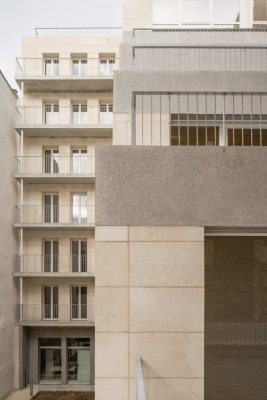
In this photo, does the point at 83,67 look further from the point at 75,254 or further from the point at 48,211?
the point at 75,254

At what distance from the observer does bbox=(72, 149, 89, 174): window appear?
946 inches

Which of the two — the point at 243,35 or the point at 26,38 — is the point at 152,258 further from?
the point at 26,38

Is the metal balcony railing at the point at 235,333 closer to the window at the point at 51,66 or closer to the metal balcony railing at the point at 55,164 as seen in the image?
the metal balcony railing at the point at 55,164

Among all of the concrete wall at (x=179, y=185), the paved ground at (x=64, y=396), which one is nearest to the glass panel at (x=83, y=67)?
the paved ground at (x=64, y=396)

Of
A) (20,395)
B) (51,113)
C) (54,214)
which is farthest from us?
(51,113)

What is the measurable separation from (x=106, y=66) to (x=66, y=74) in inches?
99.2

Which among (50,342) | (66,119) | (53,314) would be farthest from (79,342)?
(66,119)

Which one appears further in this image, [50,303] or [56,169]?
[56,169]

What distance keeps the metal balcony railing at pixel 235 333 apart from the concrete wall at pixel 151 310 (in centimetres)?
554

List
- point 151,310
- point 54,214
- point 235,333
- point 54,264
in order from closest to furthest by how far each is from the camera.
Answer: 1. point 151,310
2. point 235,333
3. point 54,264
4. point 54,214

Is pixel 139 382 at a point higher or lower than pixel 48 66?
lower

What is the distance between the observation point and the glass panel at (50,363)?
2306cm

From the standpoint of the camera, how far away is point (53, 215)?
23.8 meters

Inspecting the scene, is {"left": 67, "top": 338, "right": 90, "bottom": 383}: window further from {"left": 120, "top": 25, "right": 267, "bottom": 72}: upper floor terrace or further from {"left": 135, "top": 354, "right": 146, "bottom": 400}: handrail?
{"left": 135, "top": 354, "right": 146, "bottom": 400}: handrail
